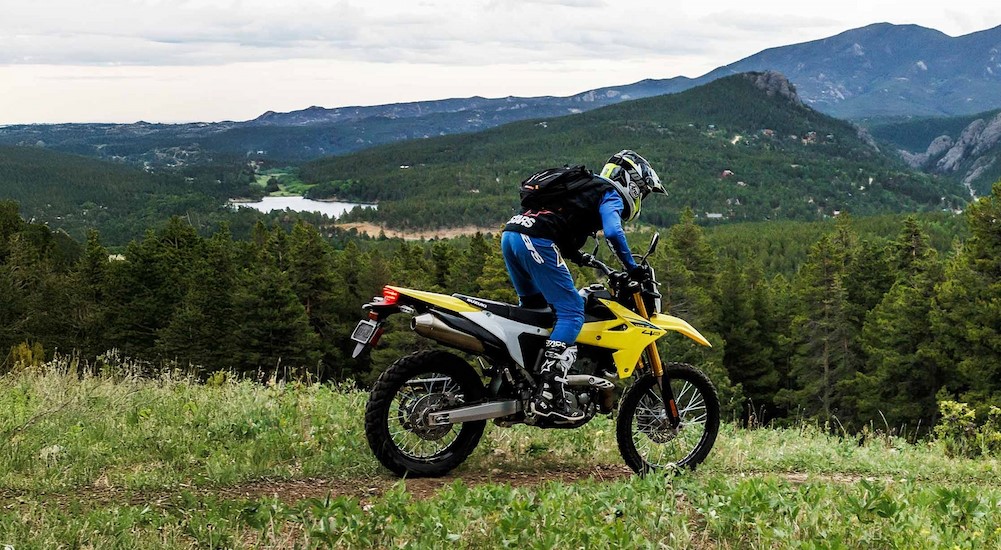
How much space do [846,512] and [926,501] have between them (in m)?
0.71

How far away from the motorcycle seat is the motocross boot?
0.71ft

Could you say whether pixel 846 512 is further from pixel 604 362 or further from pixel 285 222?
pixel 285 222

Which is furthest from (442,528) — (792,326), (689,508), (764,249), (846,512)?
(764,249)

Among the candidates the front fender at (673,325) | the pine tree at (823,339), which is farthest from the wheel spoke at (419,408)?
the pine tree at (823,339)

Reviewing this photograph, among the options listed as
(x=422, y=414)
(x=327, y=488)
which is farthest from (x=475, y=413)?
(x=327, y=488)

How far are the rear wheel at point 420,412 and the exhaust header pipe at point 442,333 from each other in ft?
0.39

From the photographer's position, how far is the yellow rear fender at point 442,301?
654 cm

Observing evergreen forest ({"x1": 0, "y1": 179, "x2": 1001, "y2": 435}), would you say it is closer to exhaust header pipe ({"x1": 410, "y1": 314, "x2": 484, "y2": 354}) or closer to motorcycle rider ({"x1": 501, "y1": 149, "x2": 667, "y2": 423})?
motorcycle rider ({"x1": 501, "y1": 149, "x2": 667, "y2": 423})

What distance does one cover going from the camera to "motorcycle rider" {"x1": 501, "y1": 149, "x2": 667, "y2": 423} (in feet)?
22.3

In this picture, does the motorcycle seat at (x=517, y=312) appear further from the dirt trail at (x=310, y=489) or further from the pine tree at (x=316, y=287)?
the pine tree at (x=316, y=287)

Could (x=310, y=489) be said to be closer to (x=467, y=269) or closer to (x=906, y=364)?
(x=906, y=364)

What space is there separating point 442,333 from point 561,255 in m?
1.21

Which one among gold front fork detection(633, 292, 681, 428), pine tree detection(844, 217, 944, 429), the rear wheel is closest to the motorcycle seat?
the rear wheel

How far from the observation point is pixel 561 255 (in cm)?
703
